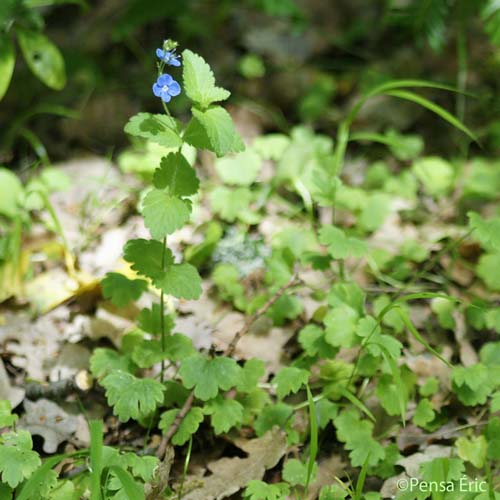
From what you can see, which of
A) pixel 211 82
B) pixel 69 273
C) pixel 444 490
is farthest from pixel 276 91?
pixel 444 490

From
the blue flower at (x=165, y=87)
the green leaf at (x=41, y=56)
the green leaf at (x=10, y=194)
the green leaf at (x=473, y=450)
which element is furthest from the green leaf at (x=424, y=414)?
the green leaf at (x=41, y=56)

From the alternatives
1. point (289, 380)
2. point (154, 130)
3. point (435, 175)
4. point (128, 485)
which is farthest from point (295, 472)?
point (435, 175)

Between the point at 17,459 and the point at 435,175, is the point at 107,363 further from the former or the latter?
the point at 435,175

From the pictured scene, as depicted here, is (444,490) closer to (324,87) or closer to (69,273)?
(69,273)

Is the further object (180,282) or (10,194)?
(10,194)

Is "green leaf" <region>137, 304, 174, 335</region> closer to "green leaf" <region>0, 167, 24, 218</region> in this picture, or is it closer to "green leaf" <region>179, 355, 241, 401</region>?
"green leaf" <region>179, 355, 241, 401</region>

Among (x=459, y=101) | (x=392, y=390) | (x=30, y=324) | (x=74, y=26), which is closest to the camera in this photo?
(x=392, y=390)
